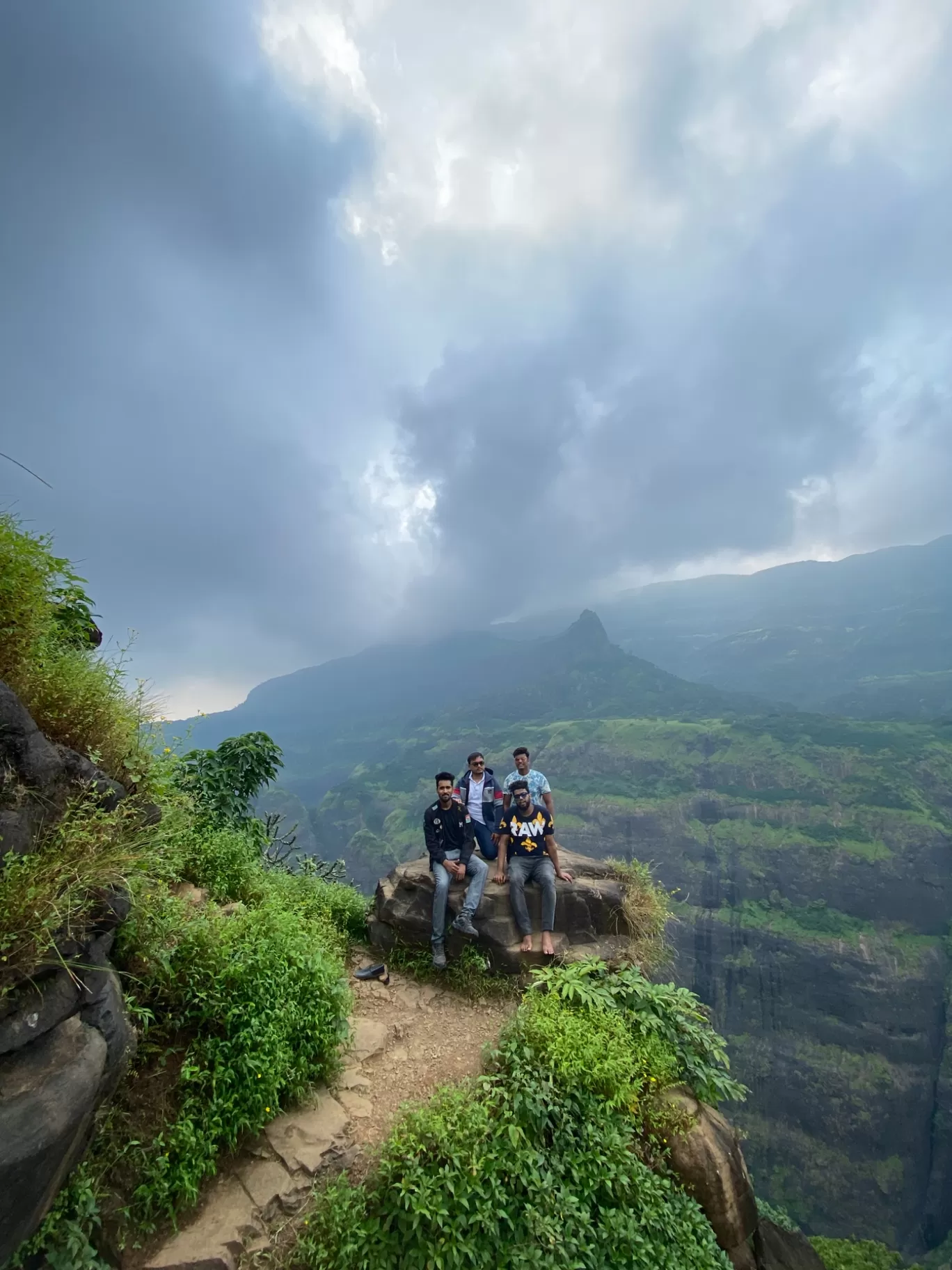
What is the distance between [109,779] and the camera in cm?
543

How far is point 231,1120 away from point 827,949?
118 m

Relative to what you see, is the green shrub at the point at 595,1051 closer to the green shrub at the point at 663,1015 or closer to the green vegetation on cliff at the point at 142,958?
the green shrub at the point at 663,1015

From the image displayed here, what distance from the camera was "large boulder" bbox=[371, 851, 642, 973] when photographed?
29.9ft

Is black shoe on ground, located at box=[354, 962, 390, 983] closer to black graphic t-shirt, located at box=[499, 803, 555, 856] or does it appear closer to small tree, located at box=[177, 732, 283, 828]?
black graphic t-shirt, located at box=[499, 803, 555, 856]

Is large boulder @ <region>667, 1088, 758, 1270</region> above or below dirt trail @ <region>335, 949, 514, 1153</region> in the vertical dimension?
below

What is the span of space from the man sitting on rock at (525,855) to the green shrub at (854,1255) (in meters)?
33.6

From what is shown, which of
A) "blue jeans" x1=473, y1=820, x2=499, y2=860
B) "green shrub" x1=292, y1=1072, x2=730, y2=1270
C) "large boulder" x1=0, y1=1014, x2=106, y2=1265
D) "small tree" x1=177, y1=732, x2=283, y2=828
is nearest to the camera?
"large boulder" x1=0, y1=1014, x2=106, y2=1265

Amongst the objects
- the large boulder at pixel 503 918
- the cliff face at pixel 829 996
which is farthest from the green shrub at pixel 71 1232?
the cliff face at pixel 829 996

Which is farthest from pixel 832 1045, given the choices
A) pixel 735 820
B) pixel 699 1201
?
pixel 699 1201

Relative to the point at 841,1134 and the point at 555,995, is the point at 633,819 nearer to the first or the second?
the point at 841,1134

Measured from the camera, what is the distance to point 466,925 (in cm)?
893

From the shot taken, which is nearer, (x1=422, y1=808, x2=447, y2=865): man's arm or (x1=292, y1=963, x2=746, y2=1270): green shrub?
(x1=292, y1=963, x2=746, y2=1270): green shrub

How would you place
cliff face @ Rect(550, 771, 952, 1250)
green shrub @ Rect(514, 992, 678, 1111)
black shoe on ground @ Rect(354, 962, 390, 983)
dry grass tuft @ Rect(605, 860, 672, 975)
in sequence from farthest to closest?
cliff face @ Rect(550, 771, 952, 1250)
dry grass tuft @ Rect(605, 860, 672, 975)
black shoe on ground @ Rect(354, 962, 390, 983)
green shrub @ Rect(514, 992, 678, 1111)

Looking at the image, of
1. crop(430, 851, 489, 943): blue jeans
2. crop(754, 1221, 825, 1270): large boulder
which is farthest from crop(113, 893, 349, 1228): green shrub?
crop(754, 1221, 825, 1270): large boulder
